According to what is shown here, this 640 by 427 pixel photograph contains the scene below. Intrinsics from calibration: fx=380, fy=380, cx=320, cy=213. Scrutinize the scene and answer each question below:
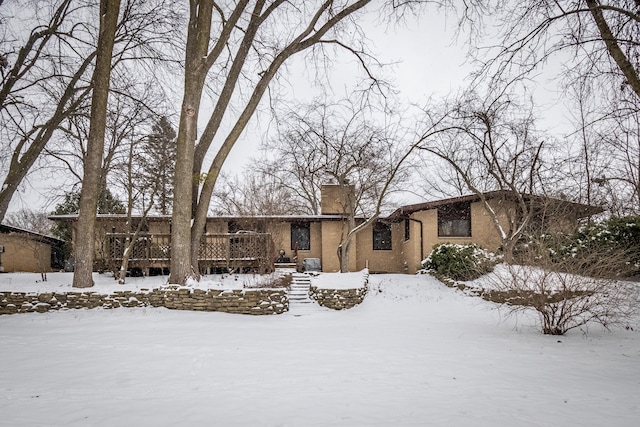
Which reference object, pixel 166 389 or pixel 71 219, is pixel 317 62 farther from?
pixel 71 219

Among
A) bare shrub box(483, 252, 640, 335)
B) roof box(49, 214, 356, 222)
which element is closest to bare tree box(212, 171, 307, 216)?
roof box(49, 214, 356, 222)

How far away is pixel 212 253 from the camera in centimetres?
1499

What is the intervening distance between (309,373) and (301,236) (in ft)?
52.0

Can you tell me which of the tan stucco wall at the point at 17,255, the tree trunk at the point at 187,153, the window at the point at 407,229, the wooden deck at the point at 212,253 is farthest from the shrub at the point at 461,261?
the tan stucco wall at the point at 17,255

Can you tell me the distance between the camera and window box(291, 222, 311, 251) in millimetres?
20781

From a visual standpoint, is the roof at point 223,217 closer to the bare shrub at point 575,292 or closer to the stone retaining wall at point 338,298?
the stone retaining wall at point 338,298

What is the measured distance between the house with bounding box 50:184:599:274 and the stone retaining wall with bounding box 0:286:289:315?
12.6 ft

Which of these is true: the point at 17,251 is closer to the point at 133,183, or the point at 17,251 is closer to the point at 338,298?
the point at 133,183

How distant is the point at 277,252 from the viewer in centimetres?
1953

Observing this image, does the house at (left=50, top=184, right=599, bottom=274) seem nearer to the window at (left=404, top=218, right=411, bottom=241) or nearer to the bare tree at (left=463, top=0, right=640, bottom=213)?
the window at (left=404, top=218, right=411, bottom=241)

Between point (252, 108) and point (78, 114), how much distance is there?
19.3ft

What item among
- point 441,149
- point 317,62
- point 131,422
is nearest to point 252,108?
point 317,62

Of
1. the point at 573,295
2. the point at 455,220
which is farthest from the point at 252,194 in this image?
the point at 573,295

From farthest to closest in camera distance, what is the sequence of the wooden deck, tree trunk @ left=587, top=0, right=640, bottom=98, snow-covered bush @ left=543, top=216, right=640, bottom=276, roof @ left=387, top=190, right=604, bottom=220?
roof @ left=387, top=190, right=604, bottom=220 < the wooden deck < snow-covered bush @ left=543, top=216, right=640, bottom=276 < tree trunk @ left=587, top=0, right=640, bottom=98
